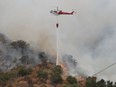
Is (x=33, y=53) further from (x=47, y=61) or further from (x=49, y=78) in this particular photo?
(x=49, y=78)

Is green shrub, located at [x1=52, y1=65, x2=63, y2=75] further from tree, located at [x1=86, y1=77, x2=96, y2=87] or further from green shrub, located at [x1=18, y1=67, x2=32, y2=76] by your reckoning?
tree, located at [x1=86, y1=77, x2=96, y2=87]

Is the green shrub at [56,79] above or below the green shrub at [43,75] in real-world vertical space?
below

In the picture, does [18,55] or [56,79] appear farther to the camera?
[18,55]

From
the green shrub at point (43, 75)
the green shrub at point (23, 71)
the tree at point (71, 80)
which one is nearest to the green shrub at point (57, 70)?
the tree at point (71, 80)

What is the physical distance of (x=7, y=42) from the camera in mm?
132750

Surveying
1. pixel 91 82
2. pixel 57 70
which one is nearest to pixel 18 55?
pixel 57 70

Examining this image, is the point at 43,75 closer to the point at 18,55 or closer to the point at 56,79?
the point at 56,79

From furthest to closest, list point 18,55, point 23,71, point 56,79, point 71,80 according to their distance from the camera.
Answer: point 18,55 < point 71,80 < point 23,71 < point 56,79

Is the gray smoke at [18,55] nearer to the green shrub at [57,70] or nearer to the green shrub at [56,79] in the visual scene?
the green shrub at [57,70]

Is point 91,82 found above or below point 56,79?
below

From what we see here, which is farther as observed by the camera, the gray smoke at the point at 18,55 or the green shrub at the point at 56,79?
the gray smoke at the point at 18,55

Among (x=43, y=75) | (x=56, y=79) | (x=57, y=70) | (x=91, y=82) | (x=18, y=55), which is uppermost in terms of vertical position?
(x=18, y=55)

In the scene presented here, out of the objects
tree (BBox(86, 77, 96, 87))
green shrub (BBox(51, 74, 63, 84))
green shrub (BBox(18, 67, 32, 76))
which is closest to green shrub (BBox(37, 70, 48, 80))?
green shrub (BBox(51, 74, 63, 84))

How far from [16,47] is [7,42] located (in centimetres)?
520
